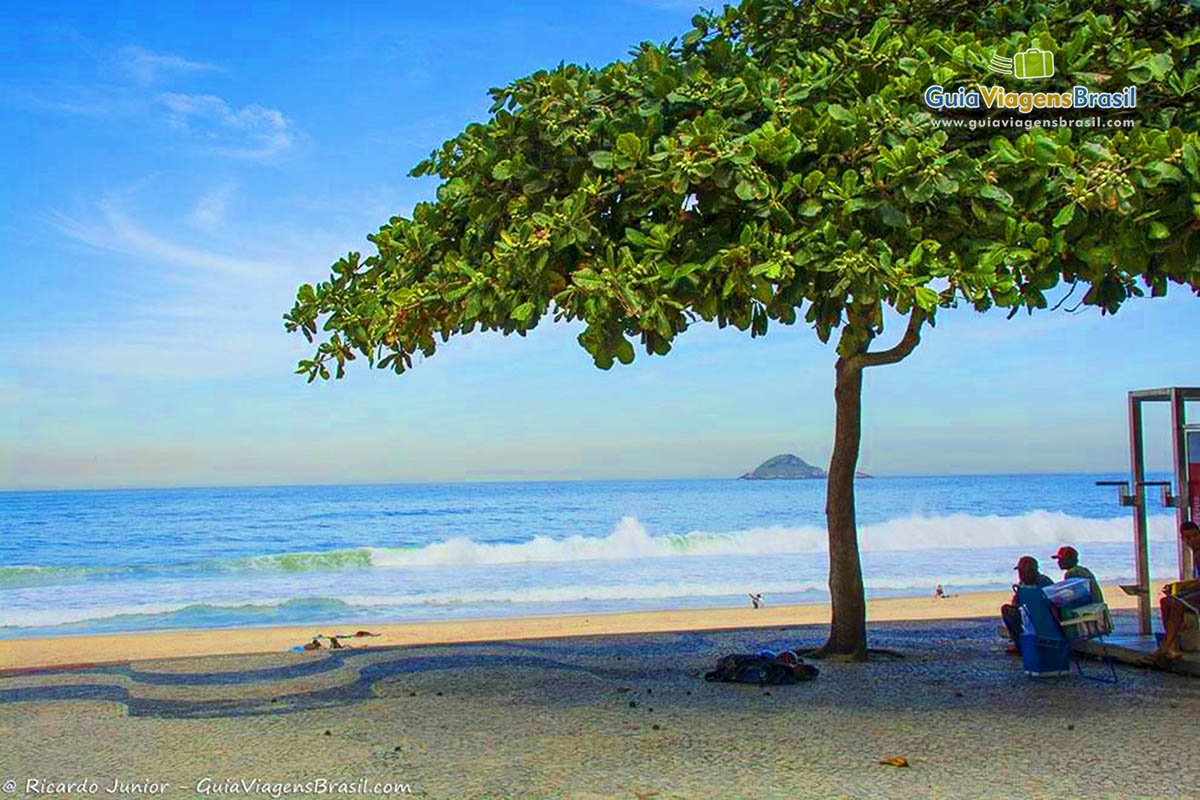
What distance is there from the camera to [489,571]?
1267 inches

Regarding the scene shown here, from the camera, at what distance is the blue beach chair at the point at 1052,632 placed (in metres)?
8.34

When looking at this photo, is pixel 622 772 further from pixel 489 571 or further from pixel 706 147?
pixel 489 571

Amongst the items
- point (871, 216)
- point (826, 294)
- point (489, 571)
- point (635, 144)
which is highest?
point (635, 144)

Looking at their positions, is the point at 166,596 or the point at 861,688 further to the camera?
the point at 166,596

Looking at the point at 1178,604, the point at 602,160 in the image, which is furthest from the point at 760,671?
the point at 602,160

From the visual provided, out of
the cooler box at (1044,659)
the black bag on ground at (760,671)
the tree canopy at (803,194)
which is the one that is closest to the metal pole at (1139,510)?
the cooler box at (1044,659)

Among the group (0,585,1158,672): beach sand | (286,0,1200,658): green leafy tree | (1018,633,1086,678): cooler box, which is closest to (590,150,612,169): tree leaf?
(286,0,1200,658): green leafy tree

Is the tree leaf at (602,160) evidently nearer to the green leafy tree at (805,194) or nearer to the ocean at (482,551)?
the green leafy tree at (805,194)

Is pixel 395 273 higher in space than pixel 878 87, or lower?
lower

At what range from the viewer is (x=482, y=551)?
38125 millimetres

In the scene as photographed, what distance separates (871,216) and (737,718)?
330cm

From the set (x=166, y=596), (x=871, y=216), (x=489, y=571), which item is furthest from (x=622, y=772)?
(x=489, y=571)

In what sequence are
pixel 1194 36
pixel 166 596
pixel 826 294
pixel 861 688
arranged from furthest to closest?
pixel 166 596 < pixel 861 688 < pixel 1194 36 < pixel 826 294

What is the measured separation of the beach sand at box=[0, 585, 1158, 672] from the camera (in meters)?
13.3
